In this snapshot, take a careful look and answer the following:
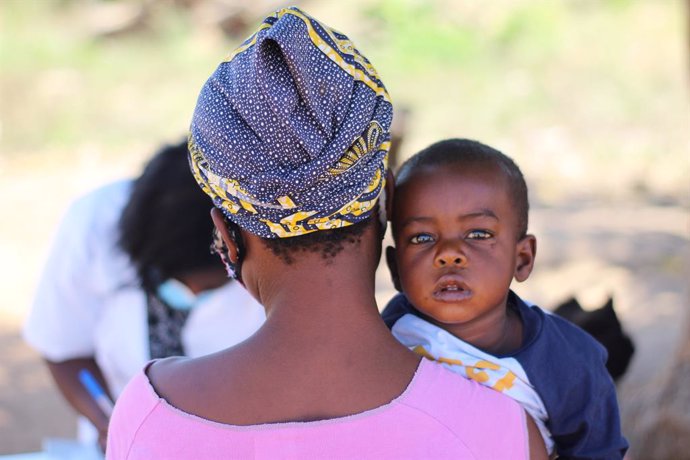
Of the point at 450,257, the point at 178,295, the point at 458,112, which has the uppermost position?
the point at 458,112

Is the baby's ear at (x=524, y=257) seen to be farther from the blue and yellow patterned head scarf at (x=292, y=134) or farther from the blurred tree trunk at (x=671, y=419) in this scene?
the blurred tree trunk at (x=671, y=419)

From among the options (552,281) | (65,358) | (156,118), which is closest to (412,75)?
(156,118)

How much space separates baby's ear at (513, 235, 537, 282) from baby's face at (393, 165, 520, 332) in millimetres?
55

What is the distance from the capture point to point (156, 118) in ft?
40.7

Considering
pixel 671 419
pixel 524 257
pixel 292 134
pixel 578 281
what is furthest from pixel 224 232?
pixel 578 281

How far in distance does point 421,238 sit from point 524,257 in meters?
0.23

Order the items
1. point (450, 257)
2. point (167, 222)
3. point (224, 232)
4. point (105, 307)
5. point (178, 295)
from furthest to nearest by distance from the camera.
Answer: point (105, 307) < point (178, 295) < point (167, 222) < point (450, 257) < point (224, 232)

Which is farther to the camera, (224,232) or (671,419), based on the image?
(671,419)

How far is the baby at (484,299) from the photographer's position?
5.78ft

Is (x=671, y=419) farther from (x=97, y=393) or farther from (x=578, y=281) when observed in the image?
(x=578, y=281)

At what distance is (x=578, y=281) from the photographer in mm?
7539

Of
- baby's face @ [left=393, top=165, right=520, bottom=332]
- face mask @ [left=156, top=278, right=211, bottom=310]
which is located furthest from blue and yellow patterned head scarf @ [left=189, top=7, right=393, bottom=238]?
face mask @ [left=156, top=278, right=211, bottom=310]

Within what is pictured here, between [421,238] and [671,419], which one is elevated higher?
[421,238]

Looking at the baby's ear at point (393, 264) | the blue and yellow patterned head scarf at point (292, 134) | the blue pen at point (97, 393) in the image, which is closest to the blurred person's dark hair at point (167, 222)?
the blue pen at point (97, 393)
